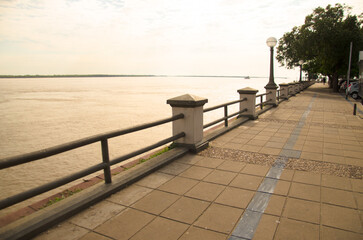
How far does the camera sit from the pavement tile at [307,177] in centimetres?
446

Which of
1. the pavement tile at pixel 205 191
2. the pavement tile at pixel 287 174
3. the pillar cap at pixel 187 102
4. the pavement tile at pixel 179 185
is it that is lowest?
the pavement tile at pixel 287 174

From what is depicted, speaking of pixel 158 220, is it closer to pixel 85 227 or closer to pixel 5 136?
pixel 85 227

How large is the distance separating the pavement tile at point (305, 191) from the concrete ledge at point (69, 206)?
95.0 inches

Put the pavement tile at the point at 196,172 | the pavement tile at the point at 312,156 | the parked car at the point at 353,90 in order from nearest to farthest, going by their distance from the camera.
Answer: the pavement tile at the point at 196,172 → the pavement tile at the point at 312,156 → the parked car at the point at 353,90

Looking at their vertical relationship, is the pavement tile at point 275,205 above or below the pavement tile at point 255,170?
below

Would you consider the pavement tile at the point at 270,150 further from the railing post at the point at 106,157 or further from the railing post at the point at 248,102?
the railing post at the point at 248,102

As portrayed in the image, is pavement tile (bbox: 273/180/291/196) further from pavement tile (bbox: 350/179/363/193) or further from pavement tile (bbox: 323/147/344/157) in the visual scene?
pavement tile (bbox: 323/147/344/157)

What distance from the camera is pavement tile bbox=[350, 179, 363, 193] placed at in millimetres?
4145

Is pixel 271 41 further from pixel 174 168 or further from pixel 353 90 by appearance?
pixel 353 90

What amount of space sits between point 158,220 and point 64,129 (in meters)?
14.6

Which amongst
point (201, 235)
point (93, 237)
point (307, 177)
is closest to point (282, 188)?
point (307, 177)

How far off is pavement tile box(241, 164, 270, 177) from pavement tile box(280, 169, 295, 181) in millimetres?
300

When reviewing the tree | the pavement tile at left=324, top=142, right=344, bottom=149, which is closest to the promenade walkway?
the pavement tile at left=324, top=142, right=344, bottom=149

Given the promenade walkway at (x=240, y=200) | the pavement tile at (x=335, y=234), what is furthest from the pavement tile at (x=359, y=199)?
the pavement tile at (x=335, y=234)
